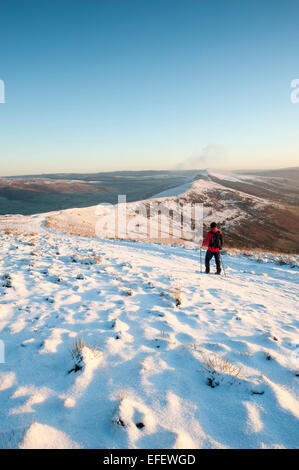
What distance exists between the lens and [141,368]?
3336 millimetres

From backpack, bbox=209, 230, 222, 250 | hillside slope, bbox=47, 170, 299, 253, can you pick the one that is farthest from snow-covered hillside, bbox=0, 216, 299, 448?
hillside slope, bbox=47, 170, 299, 253

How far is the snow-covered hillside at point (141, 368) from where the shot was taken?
2373 mm

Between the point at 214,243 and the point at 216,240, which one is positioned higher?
the point at 216,240

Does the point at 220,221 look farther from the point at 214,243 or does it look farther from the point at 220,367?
the point at 220,367

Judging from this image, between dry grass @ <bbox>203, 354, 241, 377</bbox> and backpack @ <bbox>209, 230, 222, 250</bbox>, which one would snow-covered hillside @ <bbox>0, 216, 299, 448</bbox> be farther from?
backpack @ <bbox>209, 230, 222, 250</bbox>

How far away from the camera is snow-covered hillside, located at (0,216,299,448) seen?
2373 mm

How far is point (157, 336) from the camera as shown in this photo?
431 centimetres

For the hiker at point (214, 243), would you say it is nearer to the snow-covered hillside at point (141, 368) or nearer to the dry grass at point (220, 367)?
the snow-covered hillside at point (141, 368)

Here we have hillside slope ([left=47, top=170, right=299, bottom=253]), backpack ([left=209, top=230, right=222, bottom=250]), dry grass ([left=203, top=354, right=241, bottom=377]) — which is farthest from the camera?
hillside slope ([left=47, top=170, right=299, bottom=253])

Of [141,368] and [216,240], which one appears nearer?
[141,368]

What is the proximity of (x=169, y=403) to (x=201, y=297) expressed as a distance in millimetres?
4395

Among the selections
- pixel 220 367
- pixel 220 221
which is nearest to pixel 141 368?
pixel 220 367

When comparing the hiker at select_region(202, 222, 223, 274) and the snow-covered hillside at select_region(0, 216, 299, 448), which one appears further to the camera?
the hiker at select_region(202, 222, 223, 274)
